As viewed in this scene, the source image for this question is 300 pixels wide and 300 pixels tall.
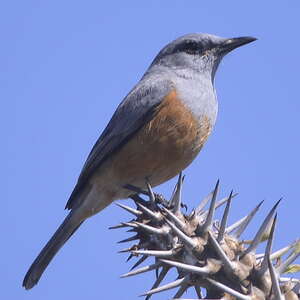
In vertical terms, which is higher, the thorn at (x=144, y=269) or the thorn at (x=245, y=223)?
the thorn at (x=245, y=223)

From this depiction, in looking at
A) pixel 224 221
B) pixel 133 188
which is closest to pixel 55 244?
pixel 133 188

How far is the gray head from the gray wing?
2.24ft

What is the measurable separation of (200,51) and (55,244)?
132 inches

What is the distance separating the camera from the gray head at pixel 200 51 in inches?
308

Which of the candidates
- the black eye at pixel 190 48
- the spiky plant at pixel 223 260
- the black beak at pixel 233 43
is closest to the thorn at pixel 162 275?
the spiky plant at pixel 223 260

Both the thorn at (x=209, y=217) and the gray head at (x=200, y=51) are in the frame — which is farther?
the gray head at (x=200, y=51)

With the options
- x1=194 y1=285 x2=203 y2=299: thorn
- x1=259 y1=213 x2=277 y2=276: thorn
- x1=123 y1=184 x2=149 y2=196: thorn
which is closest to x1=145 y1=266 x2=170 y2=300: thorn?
x1=194 y1=285 x2=203 y2=299: thorn

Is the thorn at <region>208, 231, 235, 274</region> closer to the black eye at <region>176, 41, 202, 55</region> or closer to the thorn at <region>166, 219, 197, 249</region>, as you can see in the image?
the thorn at <region>166, 219, 197, 249</region>

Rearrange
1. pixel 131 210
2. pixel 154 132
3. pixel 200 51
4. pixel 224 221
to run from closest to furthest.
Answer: pixel 224 221, pixel 131 210, pixel 154 132, pixel 200 51

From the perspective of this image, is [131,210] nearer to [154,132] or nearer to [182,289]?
[182,289]

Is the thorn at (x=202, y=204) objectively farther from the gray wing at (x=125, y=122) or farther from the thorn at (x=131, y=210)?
the gray wing at (x=125, y=122)

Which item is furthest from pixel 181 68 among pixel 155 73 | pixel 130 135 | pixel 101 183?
pixel 101 183

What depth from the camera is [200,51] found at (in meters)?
8.04

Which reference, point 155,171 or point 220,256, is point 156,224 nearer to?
point 220,256
